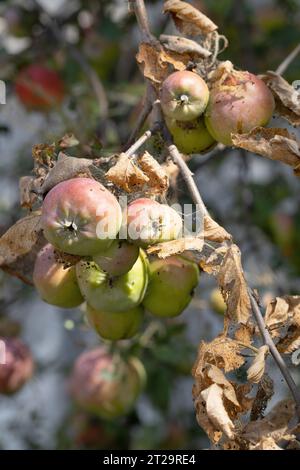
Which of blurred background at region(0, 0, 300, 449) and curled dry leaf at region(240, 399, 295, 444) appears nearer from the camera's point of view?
curled dry leaf at region(240, 399, 295, 444)

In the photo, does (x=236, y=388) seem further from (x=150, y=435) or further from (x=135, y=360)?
(x=150, y=435)

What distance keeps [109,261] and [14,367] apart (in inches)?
37.0

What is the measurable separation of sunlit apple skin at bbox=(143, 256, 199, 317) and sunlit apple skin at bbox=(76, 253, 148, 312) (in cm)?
5

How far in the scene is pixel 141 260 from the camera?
105 cm

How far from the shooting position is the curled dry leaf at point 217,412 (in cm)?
90

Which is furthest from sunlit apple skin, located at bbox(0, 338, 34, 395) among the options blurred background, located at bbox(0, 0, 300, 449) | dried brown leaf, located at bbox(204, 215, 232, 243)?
dried brown leaf, located at bbox(204, 215, 232, 243)

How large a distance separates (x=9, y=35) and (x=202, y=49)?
3.90 feet

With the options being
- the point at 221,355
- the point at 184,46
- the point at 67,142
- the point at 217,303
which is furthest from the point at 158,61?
the point at 217,303

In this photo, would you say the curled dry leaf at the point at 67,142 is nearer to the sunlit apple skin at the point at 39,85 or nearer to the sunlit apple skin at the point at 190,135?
the sunlit apple skin at the point at 190,135

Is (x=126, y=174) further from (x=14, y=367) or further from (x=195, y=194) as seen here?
(x=14, y=367)

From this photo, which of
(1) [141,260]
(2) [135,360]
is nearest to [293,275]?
(2) [135,360]

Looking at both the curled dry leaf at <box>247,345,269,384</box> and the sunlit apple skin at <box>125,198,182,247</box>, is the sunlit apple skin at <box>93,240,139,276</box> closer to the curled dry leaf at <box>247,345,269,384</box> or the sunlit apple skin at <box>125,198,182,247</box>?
the sunlit apple skin at <box>125,198,182,247</box>

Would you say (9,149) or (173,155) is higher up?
(173,155)

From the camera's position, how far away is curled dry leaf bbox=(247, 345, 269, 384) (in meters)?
0.92
